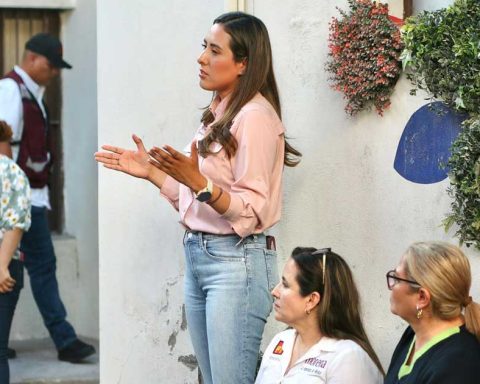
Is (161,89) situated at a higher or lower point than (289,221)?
higher

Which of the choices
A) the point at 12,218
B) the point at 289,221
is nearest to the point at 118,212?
the point at 12,218

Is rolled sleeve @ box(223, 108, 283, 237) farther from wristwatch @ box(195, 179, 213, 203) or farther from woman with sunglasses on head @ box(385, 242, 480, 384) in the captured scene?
woman with sunglasses on head @ box(385, 242, 480, 384)

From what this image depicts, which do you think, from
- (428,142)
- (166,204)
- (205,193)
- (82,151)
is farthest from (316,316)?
(82,151)

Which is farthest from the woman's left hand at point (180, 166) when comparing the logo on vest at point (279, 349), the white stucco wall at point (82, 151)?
the white stucco wall at point (82, 151)

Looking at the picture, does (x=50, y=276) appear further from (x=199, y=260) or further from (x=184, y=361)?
(x=199, y=260)

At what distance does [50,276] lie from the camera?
293 inches

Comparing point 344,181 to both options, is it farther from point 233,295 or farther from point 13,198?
point 13,198

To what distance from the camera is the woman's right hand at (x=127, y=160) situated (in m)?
4.60

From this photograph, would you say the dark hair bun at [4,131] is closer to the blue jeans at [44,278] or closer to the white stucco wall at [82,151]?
the blue jeans at [44,278]

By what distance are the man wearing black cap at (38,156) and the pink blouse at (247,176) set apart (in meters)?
3.08

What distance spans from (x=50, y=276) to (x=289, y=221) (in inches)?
105

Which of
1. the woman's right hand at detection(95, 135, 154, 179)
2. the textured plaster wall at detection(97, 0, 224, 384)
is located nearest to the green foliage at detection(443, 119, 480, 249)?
the woman's right hand at detection(95, 135, 154, 179)

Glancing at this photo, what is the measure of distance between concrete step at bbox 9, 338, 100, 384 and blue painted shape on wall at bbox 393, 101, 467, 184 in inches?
124

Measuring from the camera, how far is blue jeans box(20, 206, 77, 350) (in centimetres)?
738
